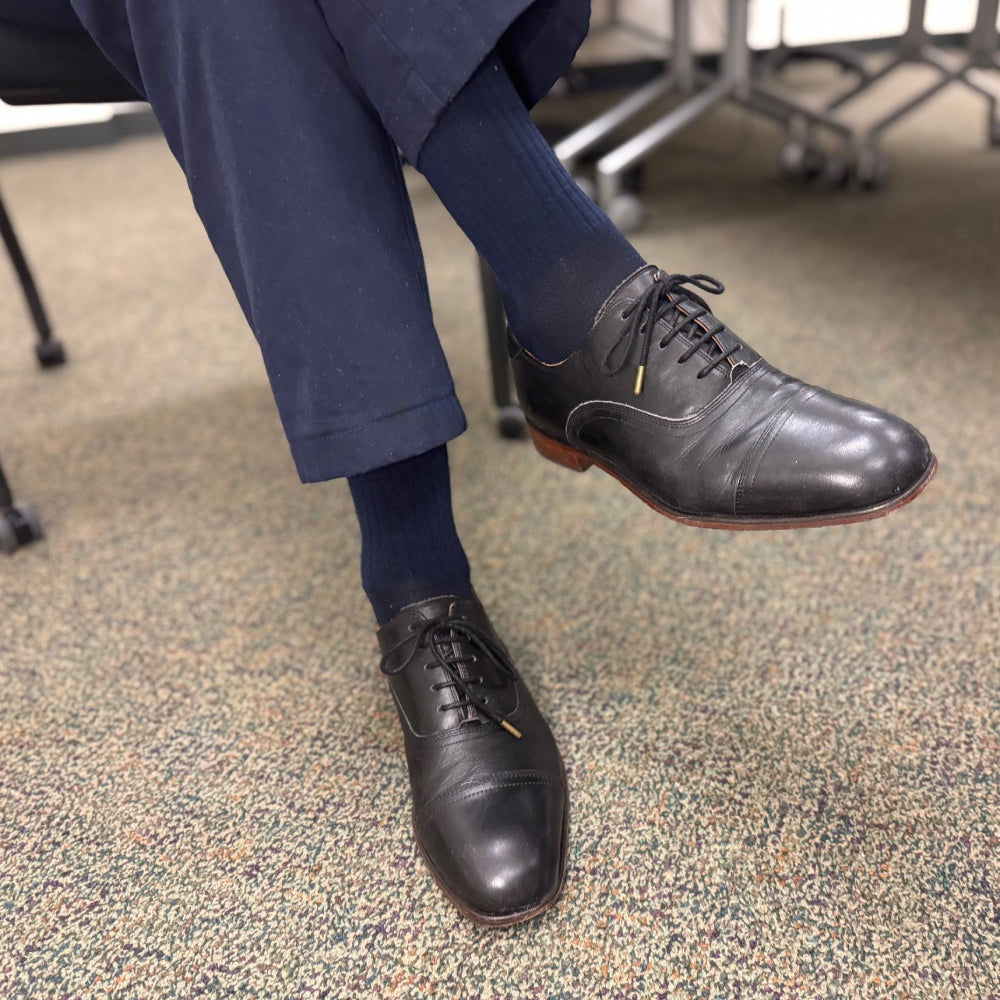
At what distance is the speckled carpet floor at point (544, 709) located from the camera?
1.54 feet

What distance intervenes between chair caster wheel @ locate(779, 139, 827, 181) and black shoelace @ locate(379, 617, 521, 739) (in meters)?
1.59

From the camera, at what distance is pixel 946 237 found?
1.46 metres

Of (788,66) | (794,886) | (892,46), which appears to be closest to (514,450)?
(794,886)

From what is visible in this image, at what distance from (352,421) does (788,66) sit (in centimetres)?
323

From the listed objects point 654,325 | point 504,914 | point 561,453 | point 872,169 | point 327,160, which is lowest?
point 872,169

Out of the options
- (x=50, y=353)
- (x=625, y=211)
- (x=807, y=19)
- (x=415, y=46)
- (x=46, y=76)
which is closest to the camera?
(x=415, y=46)

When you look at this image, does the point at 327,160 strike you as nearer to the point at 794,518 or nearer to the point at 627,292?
the point at 627,292

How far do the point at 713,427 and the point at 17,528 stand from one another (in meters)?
0.69

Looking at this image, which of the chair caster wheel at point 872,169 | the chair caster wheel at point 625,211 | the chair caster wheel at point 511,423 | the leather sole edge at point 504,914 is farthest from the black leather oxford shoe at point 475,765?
the chair caster wheel at point 872,169

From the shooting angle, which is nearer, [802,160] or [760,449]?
[760,449]

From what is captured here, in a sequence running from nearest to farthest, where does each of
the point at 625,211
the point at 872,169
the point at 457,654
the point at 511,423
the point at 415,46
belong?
the point at 415,46, the point at 457,654, the point at 511,423, the point at 625,211, the point at 872,169

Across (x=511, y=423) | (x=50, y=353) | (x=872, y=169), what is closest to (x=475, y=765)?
(x=511, y=423)

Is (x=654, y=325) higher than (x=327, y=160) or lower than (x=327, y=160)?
lower

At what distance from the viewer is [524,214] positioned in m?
0.51
